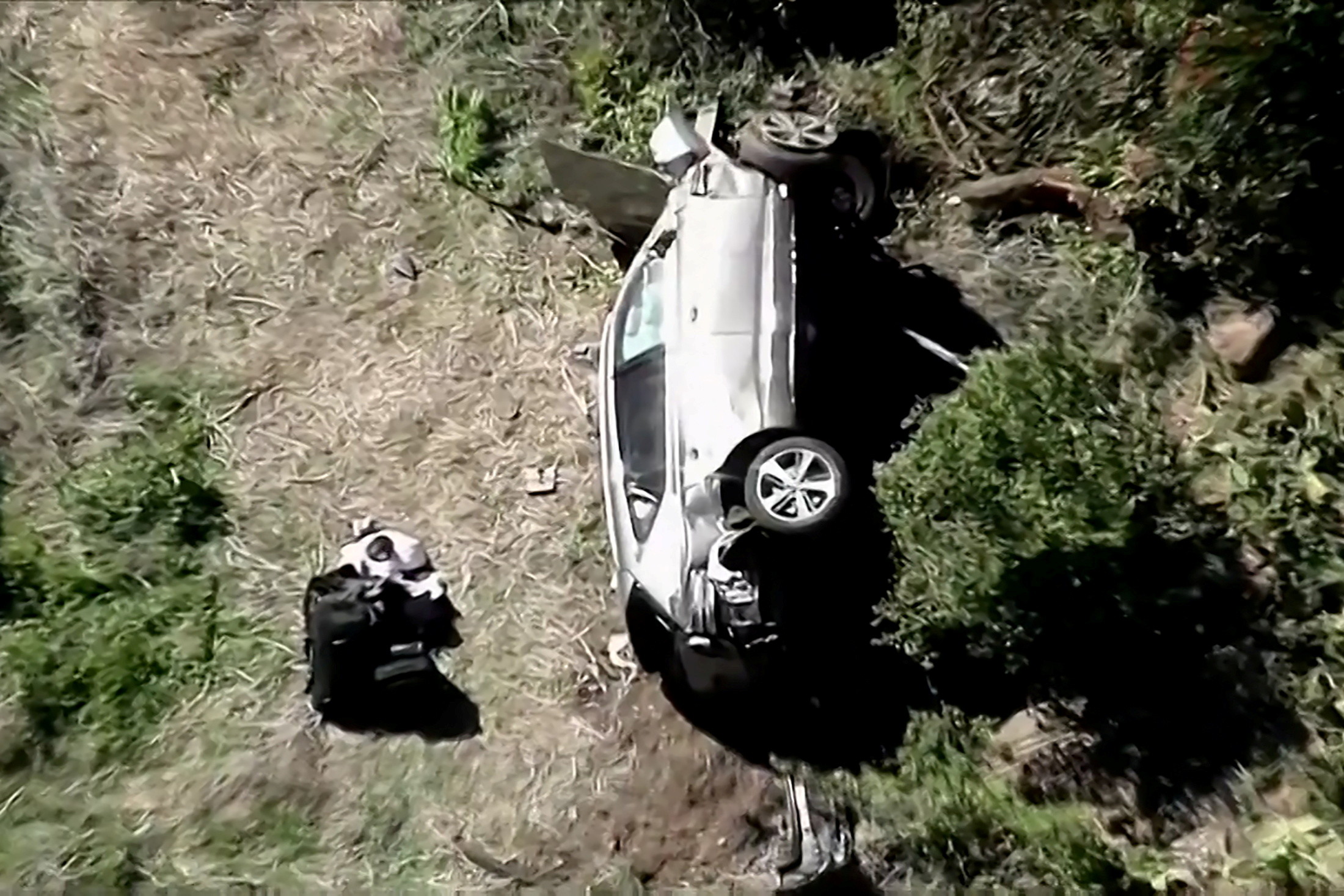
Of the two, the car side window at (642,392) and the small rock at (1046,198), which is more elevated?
the small rock at (1046,198)

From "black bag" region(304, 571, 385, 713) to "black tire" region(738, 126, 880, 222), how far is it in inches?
63.6

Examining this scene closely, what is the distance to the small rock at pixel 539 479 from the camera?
408 cm

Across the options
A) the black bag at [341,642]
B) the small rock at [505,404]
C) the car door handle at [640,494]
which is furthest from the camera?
the small rock at [505,404]

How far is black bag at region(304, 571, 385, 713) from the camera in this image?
3875mm

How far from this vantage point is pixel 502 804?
152 inches

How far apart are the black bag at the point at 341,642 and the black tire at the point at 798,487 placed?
1.25 m

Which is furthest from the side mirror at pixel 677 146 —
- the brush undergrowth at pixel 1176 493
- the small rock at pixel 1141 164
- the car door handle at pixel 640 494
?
the small rock at pixel 1141 164

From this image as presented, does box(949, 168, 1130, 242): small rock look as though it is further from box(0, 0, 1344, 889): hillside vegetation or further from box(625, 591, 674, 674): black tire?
box(625, 591, 674, 674): black tire

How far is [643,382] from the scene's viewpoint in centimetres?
371

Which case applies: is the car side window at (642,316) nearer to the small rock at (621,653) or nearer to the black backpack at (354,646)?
the small rock at (621,653)

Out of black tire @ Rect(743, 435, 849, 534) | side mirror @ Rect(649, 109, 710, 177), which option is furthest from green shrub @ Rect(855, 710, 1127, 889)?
side mirror @ Rect(649, 109, 710, 177)

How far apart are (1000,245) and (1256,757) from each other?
149cm

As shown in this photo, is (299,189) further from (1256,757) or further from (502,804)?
(1256,757)

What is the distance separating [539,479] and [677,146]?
41.2 inches
